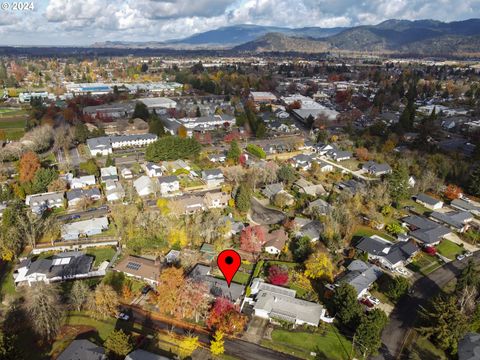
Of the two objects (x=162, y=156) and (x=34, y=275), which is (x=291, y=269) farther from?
(x=162, y=156)

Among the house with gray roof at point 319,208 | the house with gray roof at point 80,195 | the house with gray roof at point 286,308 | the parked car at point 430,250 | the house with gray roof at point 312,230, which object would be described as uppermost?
the house with gray roof at point 80,195

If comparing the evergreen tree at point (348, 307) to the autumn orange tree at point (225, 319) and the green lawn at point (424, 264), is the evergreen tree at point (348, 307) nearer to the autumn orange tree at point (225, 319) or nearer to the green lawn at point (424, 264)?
the autumn orange tree at point (225, 319)

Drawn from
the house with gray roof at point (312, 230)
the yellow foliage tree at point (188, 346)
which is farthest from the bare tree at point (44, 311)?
the house with gray roof at point (312, 230)

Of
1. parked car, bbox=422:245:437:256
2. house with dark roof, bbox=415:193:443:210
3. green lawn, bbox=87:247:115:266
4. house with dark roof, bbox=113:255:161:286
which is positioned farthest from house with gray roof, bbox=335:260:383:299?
green lawn, bbox=87:247:115:266

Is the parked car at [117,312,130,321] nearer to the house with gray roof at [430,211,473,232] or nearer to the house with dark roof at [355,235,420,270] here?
the house with dark roof at [355,235,420,270]

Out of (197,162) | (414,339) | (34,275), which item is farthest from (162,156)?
(414,339)

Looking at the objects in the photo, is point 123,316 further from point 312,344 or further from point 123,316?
point 312,344
